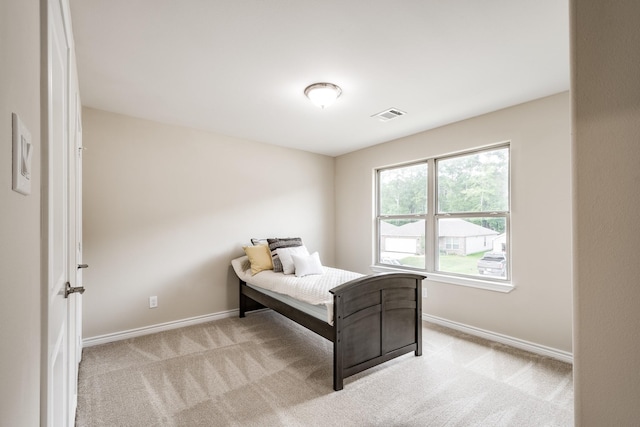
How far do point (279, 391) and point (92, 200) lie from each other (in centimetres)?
262

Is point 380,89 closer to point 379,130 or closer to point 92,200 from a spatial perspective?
point 379,130

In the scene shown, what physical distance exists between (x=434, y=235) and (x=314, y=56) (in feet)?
8.65

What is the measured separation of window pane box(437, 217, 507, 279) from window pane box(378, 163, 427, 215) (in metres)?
0.45

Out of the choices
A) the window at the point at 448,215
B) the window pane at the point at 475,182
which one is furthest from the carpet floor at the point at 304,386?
the window pane at the point at 475,182

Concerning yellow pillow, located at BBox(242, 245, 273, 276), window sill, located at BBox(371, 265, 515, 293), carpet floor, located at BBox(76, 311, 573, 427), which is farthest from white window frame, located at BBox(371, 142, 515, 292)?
yellow pillow, located at BBox(242, 245, 273, 276)

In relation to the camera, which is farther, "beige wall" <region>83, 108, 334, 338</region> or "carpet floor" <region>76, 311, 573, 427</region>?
"beige wall" <region>83, 108, 334, 338</region>

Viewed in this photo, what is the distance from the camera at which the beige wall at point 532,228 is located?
8.75 ft

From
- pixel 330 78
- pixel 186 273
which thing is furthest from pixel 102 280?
pixel 330 78

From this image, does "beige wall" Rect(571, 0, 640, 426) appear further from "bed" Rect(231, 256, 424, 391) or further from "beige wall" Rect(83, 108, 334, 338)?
"beige wall" Rect(83, 108, 334, 338)

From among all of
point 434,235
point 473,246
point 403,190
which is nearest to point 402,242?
point 434,235

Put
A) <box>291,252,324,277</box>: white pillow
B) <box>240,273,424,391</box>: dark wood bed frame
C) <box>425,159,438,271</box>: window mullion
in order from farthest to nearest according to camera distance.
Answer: <box>425,159,438,271</box>: window mullion, <box>291,252,324,277</box>: white pillow, <box>240,273,424,391</box>: dark wood bed frame

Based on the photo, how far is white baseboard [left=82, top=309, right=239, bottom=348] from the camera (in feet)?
9.83

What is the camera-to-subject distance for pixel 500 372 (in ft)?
8.14

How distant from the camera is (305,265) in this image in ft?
10.9
